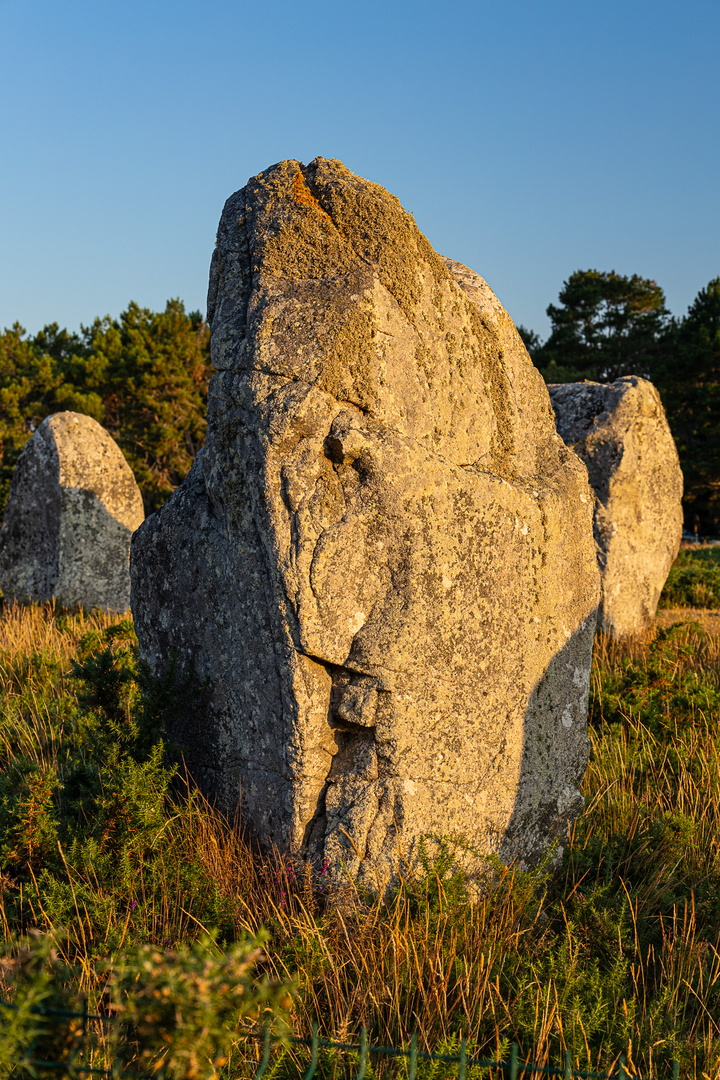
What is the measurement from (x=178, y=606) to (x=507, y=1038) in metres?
2.10

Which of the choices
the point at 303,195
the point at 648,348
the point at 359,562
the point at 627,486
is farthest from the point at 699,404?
the point at 359,562

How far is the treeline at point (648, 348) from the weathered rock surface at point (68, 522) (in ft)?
58.3

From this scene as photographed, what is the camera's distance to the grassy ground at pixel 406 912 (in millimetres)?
2527

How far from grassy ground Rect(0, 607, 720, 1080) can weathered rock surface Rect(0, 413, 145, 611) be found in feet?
19.1

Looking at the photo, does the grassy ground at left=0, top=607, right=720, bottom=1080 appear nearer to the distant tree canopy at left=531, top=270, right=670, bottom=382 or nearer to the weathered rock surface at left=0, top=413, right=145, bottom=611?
the weathered rock surface at left=0, top=413, right=145, bottom=611

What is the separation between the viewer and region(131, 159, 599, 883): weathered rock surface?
9.87ft

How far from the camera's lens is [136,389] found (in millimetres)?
20812

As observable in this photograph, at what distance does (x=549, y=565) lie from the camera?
11.8 feet

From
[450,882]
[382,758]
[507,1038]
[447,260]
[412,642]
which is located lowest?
[507,1038]

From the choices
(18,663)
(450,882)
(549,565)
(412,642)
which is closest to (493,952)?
(450,882)

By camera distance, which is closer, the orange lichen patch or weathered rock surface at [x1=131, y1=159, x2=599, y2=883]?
weathered rock surface at [x1=131, y1=159, x2=599, y2=883]

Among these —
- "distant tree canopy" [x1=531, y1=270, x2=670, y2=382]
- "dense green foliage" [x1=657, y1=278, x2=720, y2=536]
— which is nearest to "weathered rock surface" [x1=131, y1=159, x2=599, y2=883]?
"dense green foliage" [x1=657, y1=278, x2=720, y2=536]

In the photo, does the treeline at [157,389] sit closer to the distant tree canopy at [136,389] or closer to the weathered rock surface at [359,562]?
the distant tree canopy at [136,389]

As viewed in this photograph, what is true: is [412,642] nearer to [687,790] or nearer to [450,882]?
[450,882]
